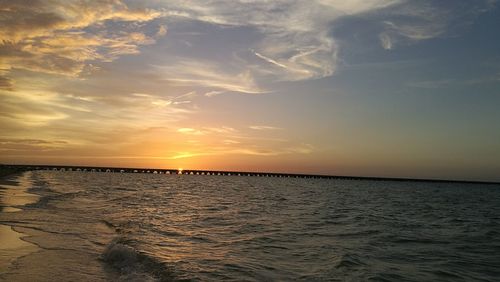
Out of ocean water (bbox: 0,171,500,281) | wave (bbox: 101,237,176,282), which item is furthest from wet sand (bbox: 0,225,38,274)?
wave (bbox: 101,237,176,282)

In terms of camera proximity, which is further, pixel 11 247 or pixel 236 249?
pixel 236 249

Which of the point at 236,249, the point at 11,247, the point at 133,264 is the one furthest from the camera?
the point at 236,249

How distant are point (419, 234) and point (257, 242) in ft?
33.1

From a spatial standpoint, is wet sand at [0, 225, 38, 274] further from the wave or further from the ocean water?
the wave

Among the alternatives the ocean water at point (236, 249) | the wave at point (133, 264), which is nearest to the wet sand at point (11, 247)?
the ocean water at point (236, 249)

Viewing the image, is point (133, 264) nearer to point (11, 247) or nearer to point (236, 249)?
point (11, 247)

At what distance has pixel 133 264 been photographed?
12.7 meters

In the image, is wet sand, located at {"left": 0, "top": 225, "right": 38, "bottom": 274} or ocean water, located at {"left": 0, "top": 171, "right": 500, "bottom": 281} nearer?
wet sand, located at {"left": 0, "top": 225, "right": 38, "bottom": 274}

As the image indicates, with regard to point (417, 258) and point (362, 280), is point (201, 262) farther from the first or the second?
point (417, 258)

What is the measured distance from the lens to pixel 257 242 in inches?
696

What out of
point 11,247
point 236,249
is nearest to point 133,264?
point 11,247

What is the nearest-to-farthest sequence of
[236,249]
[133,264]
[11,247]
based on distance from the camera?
[133,264], [11,247], [236,249]

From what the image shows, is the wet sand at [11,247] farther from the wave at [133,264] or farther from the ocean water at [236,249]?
the wave at [133,264]

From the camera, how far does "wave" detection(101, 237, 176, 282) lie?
11219mm
